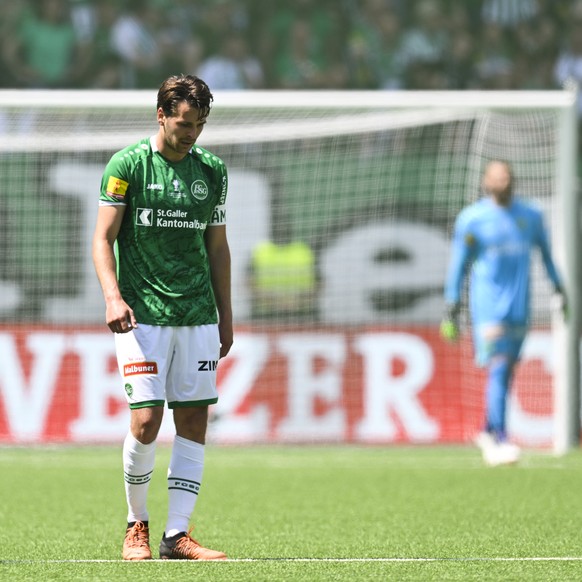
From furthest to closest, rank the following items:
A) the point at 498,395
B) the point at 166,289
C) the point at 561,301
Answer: the point at 561,301, the point at 498,395, the point at 166,289

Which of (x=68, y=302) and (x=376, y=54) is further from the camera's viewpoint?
(x=376, y=54)

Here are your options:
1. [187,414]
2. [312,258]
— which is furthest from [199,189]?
[312,258]

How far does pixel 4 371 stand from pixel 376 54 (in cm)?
748

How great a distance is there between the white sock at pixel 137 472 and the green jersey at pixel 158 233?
19.7 inches

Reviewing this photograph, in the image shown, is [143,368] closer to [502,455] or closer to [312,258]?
[502,455]

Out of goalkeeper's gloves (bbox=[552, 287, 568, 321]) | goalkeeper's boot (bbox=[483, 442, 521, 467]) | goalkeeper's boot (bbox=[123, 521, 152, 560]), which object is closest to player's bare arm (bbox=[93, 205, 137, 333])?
goalkeeper's boot (bbox=[123, 521, 152, 560])

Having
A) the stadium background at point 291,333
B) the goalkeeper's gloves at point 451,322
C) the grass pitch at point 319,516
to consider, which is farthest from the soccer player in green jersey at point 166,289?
the stadium background at point 291,333

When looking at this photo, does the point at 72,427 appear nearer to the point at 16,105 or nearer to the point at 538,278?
the point at 16,105

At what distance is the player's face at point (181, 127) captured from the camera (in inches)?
199

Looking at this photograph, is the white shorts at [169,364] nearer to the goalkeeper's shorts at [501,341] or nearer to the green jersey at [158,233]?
the green jersey at [158,233]

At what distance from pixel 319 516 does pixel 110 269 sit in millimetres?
2355

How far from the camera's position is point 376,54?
1689cm

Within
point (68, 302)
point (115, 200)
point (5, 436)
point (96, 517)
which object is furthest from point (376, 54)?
point (115, 200)

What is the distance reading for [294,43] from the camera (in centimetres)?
1669
